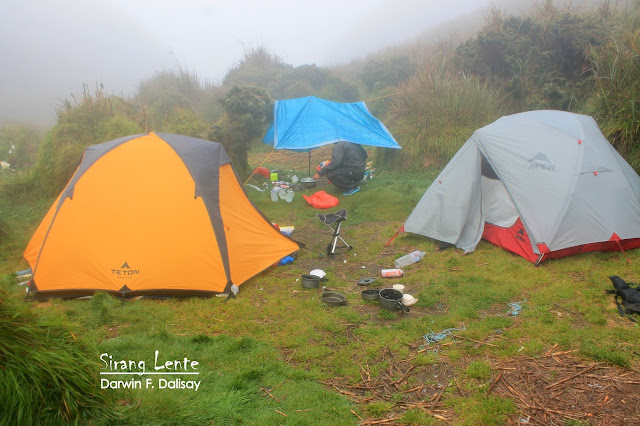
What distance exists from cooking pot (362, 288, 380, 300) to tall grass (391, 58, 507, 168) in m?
5.96

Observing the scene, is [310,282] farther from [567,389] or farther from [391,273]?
[567,389]

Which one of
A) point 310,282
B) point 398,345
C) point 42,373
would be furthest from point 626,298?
point 42,373

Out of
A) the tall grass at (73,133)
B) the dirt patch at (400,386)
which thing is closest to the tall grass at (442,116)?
the tall grass at (73,133)

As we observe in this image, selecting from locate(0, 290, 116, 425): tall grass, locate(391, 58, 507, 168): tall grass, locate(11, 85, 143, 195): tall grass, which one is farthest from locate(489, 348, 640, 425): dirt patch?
locate(11, 85, 143, 195): tall grass

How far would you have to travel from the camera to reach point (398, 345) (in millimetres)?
3580

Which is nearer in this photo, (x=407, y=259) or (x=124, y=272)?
(x=124, y=272)

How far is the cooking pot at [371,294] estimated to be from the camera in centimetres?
448

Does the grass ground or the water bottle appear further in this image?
the water bottle

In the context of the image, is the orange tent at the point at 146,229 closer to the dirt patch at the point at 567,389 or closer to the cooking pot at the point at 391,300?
the cooking pot at the point at 391,300

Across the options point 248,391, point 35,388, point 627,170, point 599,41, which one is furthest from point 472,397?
point 599,41

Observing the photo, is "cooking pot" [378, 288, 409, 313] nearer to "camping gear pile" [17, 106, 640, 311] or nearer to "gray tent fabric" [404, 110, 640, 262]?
"camping gear pile" [17, 106, 640, 311]

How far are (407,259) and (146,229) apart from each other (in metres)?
3.27

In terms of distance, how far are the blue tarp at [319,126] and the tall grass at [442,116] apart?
741 millimetres

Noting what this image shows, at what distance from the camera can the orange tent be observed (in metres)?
4.55
